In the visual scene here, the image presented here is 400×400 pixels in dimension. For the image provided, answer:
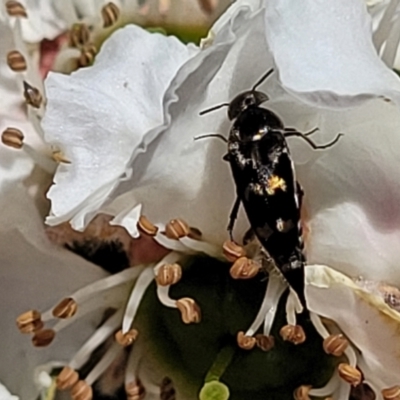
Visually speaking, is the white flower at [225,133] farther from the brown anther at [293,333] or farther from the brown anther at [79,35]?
the brown anther at [79,35]

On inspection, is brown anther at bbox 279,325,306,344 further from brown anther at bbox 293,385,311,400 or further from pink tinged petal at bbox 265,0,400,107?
pink tinged petal at bbox 265,0,400,107

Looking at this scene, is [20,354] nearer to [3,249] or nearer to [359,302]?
[3,249]

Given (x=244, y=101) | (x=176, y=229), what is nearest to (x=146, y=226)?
(x=176, y=229)

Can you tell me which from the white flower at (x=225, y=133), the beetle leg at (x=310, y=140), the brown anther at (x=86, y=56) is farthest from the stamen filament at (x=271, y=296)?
the brown anther at (x=86, y=56)

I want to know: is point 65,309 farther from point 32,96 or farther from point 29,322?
point 32,96

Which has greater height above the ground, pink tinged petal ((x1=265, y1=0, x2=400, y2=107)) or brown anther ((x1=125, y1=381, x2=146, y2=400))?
pink tinged petal ((x1=265, y1=0, x2=400, y2=107))

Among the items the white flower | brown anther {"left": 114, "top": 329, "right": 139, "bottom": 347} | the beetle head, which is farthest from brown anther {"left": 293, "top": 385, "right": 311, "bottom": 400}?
the beetle head
